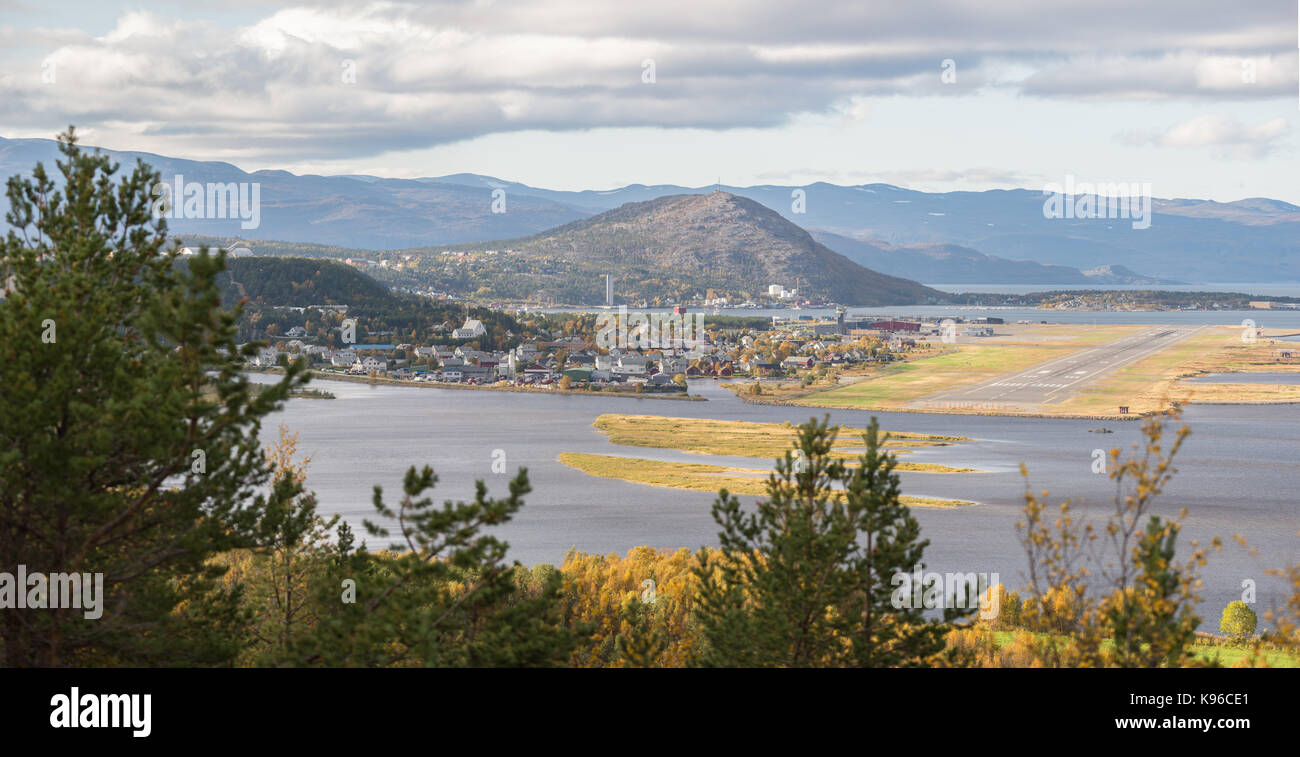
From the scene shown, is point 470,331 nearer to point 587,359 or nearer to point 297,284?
point 587,359

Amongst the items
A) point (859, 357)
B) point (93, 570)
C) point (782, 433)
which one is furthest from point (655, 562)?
point (859, 357)

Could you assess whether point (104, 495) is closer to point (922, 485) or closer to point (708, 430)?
point (922, 485)

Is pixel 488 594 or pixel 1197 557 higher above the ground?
pixel 1197 557

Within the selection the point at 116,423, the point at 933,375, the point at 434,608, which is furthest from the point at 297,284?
the point at 116,423

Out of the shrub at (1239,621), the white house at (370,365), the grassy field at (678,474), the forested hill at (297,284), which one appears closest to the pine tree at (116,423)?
the shrub at (1239,621)

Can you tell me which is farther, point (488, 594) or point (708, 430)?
point (708, 430)
